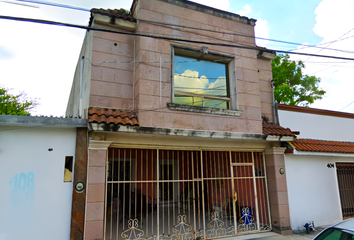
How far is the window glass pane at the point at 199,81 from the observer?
254 inches

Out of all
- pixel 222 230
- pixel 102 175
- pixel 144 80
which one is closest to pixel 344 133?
pixel 222 230

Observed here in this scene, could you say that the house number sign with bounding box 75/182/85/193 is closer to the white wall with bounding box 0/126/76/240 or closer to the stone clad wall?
the white wall with bounding box 0/126/76/240

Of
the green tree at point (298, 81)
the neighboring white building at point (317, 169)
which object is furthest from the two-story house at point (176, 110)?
the green tree at point (298, 81)

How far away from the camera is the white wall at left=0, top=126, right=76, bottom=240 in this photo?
15.5 ft

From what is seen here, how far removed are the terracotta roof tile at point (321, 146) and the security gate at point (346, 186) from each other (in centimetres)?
61

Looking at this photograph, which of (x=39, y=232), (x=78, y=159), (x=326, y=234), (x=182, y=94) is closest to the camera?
(x=326, y=234)

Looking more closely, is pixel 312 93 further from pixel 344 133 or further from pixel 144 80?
pixel 144 80

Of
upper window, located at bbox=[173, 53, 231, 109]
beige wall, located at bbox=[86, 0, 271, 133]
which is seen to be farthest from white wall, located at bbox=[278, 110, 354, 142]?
upper window, located at bbox=[173, 53, 231, 109]

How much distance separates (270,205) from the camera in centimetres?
721

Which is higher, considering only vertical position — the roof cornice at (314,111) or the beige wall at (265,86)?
the beige wall at (265,86)

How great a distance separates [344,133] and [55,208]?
10142 millimetres

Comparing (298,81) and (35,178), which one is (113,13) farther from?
(298,81)

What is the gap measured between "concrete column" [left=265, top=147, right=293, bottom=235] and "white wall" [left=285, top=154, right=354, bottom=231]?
26 centimetres

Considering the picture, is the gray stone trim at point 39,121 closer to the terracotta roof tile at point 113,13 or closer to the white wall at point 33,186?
the white wall at point 33,186
